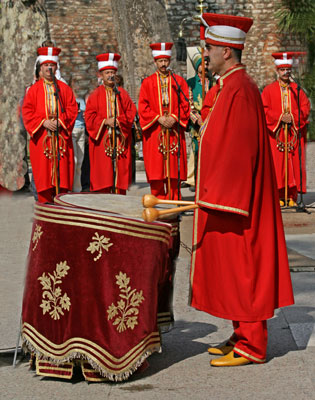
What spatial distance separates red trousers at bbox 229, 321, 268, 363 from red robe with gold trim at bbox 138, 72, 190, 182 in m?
6.61

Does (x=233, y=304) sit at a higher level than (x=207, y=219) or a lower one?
lower

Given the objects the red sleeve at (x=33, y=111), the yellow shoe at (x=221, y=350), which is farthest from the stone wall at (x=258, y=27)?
the yellow shoe at (x=221, y=350)

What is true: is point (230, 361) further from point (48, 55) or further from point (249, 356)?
point (48, 55)

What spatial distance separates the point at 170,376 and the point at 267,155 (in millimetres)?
1266

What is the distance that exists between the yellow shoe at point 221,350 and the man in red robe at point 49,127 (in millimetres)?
5966

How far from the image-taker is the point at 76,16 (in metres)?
30.9

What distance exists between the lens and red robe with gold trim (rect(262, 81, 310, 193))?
492 inches

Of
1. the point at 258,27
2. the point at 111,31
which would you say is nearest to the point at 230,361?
the point at 111,31

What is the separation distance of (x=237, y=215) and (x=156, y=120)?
662 cm

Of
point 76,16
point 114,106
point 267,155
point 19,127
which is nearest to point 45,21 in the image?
point 19,127

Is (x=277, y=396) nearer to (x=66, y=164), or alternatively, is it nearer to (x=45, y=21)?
(x=66, y=164)

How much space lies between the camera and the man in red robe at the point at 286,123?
1248cm

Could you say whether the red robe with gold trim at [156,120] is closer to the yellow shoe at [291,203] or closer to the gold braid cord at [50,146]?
the gold braid cord at [50,146]

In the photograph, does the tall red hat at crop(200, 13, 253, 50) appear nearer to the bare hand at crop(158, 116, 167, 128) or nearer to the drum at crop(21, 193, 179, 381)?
the drum at crop(21, 193, 179, 381)
